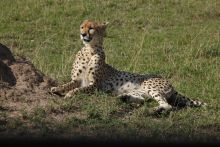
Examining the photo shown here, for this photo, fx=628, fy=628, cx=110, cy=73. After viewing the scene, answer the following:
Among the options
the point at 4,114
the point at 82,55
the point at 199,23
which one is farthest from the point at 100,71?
the point at 199,23

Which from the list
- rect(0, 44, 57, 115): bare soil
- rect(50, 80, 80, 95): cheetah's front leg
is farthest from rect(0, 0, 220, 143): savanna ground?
rect(50, 80, 80, 95): cheetah's front leg

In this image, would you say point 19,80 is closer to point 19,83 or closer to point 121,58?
point 19,83

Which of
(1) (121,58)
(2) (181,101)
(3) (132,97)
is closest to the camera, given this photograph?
(3) (132,97)

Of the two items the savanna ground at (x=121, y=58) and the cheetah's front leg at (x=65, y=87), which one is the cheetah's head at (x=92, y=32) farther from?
the savanna ground at (x=121, y=58)

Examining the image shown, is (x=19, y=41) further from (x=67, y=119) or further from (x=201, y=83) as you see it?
(x=67, y=119)

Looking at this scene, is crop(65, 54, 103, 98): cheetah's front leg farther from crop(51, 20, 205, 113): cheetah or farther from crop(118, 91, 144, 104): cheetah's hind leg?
crop(118, 91, 144, 104): cheetah's hind leg

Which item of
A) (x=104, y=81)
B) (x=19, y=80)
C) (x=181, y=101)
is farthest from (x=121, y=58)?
(x=19, y=80)

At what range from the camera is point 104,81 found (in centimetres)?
674

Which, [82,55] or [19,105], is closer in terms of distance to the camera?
[19,105]

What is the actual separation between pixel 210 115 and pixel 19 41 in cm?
473

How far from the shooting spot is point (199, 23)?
1195 centimetres

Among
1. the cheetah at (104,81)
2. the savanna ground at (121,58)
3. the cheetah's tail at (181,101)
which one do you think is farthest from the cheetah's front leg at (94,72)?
the cheetah's tail at (181,101)

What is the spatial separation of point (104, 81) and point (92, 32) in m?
0.54

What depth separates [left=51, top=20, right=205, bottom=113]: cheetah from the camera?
252 inches
